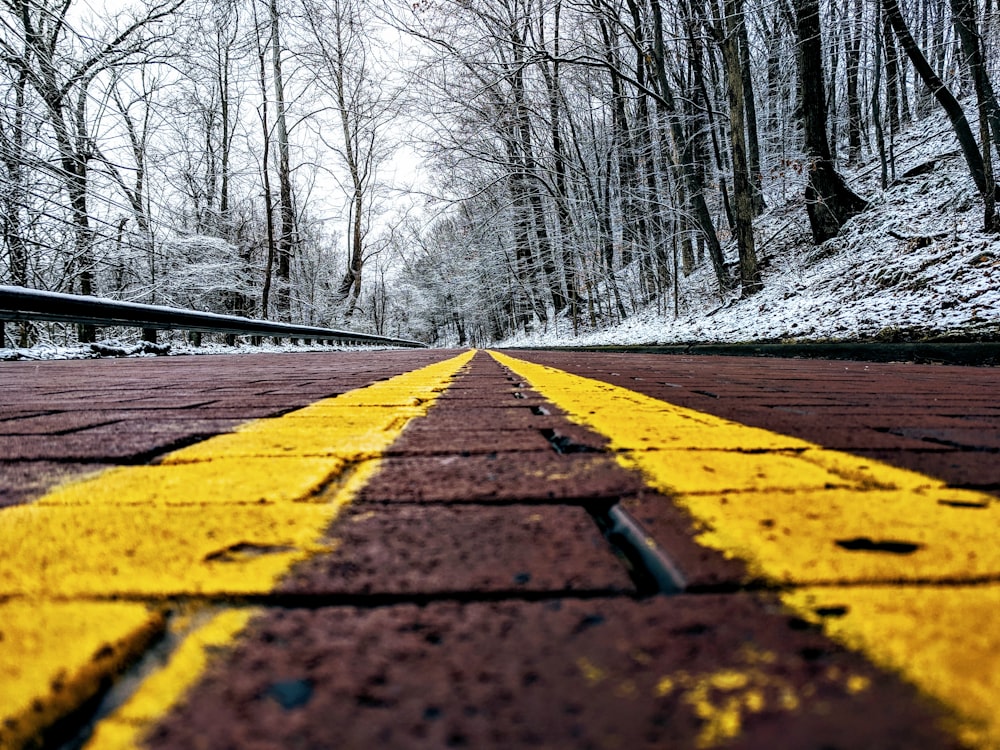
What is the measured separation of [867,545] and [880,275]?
412 inches

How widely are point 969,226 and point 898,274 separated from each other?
200 cm

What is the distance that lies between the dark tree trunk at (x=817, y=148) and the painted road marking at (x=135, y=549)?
1292 cm

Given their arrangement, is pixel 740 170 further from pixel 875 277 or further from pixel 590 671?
pixel 590 671

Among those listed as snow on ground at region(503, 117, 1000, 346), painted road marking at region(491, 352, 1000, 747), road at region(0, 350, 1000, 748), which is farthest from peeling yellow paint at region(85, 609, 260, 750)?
snow on ground at region(503, 117, 1000, 346)

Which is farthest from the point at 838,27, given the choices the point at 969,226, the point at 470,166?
the point at 470,166

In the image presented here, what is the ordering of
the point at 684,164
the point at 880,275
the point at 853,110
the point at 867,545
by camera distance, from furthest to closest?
the point at 853,110 → the point at 684,164 → the point at 880,275 → the point at 867,545

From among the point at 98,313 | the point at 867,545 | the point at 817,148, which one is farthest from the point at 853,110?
the point at 867,545

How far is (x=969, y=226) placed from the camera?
984 centimetres

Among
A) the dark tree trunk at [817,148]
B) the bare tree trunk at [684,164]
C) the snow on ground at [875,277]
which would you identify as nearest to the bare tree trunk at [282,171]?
the snow on ground at [875,277]

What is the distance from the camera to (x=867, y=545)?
2.61 feet

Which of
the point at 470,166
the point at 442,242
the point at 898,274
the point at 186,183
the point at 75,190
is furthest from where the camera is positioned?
the point at 442,242

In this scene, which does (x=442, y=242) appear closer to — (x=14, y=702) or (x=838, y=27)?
(x=838, y=27)

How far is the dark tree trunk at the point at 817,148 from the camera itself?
12.3 metres

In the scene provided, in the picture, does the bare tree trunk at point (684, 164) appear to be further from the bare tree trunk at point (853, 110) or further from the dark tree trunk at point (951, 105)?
the bare tree trunk at point (853, 110)
